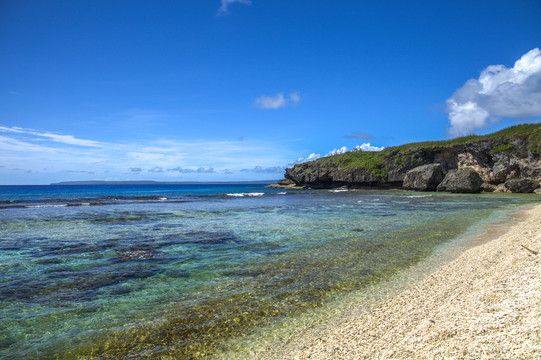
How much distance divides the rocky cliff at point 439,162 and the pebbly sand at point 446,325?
47.7 m

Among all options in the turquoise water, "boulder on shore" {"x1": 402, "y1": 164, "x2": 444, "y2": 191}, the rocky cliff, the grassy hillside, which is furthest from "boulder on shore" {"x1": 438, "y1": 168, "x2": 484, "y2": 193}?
the turquoise water

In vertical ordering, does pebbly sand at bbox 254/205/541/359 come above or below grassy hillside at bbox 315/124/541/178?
below

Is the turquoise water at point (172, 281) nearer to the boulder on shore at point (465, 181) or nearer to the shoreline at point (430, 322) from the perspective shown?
the shoreline at point (430, 322)

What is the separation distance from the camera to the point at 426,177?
5147cm

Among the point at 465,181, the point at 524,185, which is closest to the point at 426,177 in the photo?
the point at 465,181

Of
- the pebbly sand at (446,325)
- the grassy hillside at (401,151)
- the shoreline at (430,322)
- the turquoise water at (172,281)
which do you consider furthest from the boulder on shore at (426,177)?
the pebbly sand at (446,325)

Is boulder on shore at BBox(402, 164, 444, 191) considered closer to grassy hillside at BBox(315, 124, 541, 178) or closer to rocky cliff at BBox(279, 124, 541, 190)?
rocky cliff at BBox(279, 124, 541, 190)

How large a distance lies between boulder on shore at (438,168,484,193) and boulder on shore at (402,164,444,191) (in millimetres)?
3357

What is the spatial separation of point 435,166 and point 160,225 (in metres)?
49.1

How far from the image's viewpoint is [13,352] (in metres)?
4.69

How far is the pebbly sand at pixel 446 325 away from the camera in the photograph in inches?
147

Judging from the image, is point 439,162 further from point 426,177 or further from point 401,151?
point 401,151

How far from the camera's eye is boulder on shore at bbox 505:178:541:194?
4025 centimetres

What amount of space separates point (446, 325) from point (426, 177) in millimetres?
52985
